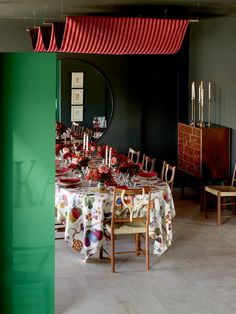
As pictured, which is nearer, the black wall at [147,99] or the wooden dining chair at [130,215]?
the wooden dining chair at [130,215]

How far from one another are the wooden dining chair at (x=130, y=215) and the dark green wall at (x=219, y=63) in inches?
133

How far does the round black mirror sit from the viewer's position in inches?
462

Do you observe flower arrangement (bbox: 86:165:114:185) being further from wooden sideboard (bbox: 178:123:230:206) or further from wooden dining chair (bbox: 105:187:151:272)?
wooden sideboard (bbox: 178:123:230:206)

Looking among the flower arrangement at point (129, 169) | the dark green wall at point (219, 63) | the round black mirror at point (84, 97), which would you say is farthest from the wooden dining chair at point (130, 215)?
the round black mirror at point (84, 97)

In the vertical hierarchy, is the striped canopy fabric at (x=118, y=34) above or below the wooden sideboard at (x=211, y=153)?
above

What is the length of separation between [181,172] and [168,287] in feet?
16.0

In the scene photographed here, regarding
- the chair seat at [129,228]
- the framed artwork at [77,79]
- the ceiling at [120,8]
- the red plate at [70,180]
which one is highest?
the ceiling at [120,8]

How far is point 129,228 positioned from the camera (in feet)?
23.2

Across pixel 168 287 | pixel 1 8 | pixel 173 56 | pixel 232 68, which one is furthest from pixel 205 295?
pixel 173 56

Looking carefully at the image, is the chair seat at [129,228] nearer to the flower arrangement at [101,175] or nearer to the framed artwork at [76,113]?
the flower arrangement at [101,175]

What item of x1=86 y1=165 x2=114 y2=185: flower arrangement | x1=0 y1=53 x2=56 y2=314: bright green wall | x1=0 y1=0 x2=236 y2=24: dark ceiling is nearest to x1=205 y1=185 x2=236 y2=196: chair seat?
x1=86 y1=165 x2=114 y2=185: flower arrangement

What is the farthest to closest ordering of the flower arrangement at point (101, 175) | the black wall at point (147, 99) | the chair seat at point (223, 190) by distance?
the black wall at point (147, 99)
the chair seat at point (223, 190)
the flower arrangement at point (101, 175)

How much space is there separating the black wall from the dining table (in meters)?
4.24

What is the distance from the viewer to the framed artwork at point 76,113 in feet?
38.7
